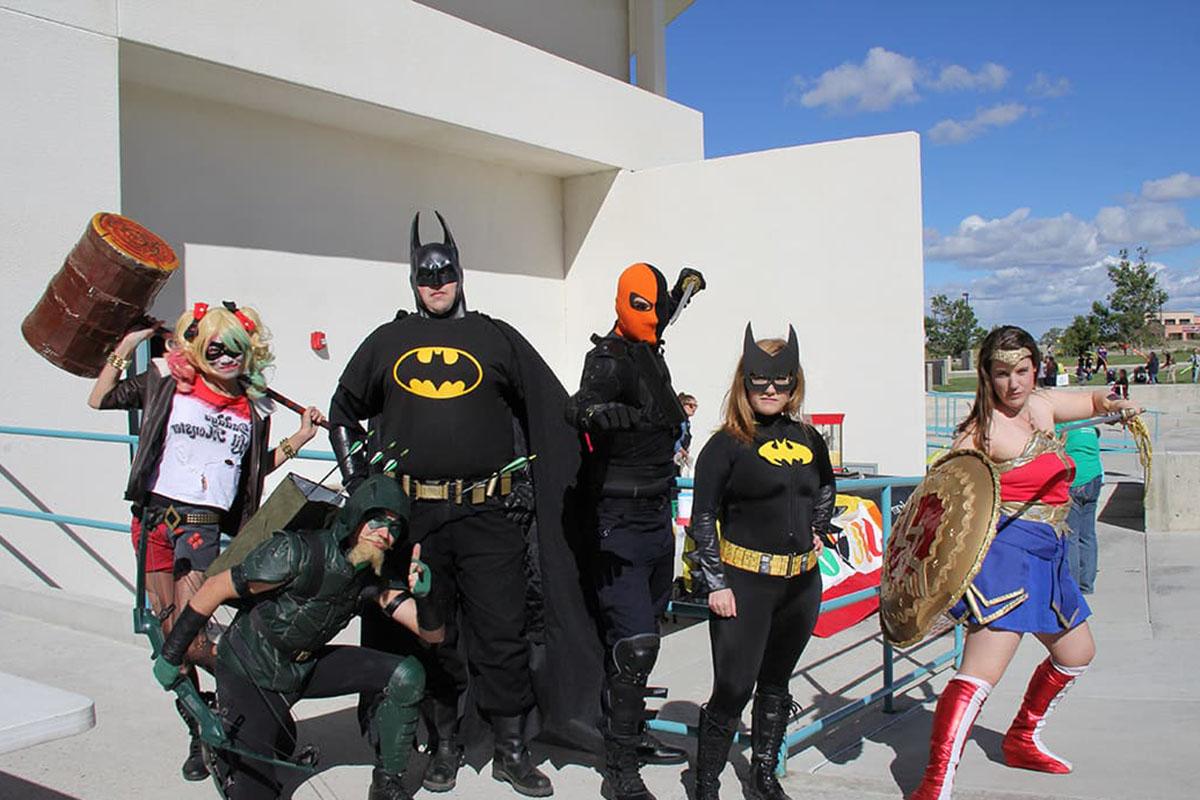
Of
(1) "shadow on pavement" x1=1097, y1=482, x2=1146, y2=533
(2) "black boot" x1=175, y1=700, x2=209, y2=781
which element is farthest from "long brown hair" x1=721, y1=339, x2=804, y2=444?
(1) "shadow on pavement" x1=1097, y1=482, x2=1146, y2=533

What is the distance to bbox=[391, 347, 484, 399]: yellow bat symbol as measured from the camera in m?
3.70

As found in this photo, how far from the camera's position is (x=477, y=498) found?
146 inches

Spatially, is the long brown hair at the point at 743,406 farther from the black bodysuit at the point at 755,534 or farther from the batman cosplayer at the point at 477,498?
the batman cosplayer at the point at 477,498

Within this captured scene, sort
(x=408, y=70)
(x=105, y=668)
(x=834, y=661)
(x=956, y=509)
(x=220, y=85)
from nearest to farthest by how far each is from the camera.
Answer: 1. (x=956, y=509)
2. (x=105, y=668)
3. (x=834, y=661)
4. (x=220, y=85)
5. (x=408, y=70)

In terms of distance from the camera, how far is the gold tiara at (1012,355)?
359 centimetres

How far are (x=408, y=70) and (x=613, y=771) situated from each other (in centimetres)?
903

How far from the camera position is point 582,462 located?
3930 mm

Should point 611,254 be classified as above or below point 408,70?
below

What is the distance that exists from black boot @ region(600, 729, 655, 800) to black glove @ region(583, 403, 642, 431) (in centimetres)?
117

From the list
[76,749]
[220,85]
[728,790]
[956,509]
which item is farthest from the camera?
[220,85]

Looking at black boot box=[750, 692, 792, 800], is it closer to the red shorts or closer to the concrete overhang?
the red shorts

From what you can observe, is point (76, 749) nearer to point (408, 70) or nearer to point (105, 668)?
point (105, 668)

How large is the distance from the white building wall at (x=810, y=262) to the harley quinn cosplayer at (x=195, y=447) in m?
9.67

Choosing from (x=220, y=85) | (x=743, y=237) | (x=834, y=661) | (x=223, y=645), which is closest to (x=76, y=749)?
(x=223, y=645)
